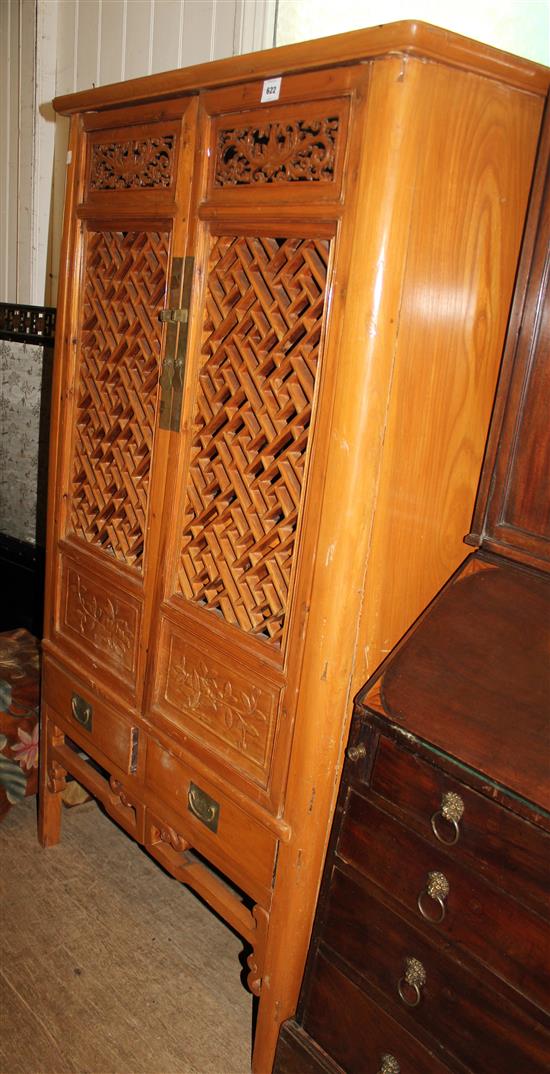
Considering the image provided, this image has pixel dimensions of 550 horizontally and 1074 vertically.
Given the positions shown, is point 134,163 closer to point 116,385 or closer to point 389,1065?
point 116,385

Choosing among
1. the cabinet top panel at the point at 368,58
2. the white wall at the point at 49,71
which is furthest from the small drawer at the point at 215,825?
the white wall at the point at 49,71

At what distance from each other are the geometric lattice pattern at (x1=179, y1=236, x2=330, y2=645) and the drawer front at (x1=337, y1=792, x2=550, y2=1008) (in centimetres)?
41

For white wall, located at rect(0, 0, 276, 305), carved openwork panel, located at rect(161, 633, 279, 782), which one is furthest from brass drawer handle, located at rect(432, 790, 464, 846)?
white wall, located at rect(0, 0, 276, 305)

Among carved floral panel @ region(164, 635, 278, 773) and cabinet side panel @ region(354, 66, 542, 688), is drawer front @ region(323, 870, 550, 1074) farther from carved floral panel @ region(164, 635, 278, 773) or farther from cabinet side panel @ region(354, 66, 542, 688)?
cabinet side panel @ region(354, 66, 542, 688)

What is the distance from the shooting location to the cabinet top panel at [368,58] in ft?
4.12

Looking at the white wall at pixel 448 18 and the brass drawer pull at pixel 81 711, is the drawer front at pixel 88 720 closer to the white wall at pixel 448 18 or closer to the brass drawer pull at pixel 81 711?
the brass drawer pull at pixel 81 711

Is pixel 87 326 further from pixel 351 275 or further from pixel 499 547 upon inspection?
pixel 499 547

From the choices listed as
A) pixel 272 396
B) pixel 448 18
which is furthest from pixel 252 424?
pixel 448 18

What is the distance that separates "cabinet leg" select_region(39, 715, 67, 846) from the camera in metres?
2.41

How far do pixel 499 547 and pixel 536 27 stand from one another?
3.84ft

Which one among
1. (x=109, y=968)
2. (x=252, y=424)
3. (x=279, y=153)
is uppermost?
(x=279, y=153)

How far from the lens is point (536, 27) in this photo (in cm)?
182

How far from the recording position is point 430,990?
1.42 metres

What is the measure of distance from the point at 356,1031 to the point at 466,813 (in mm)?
604
